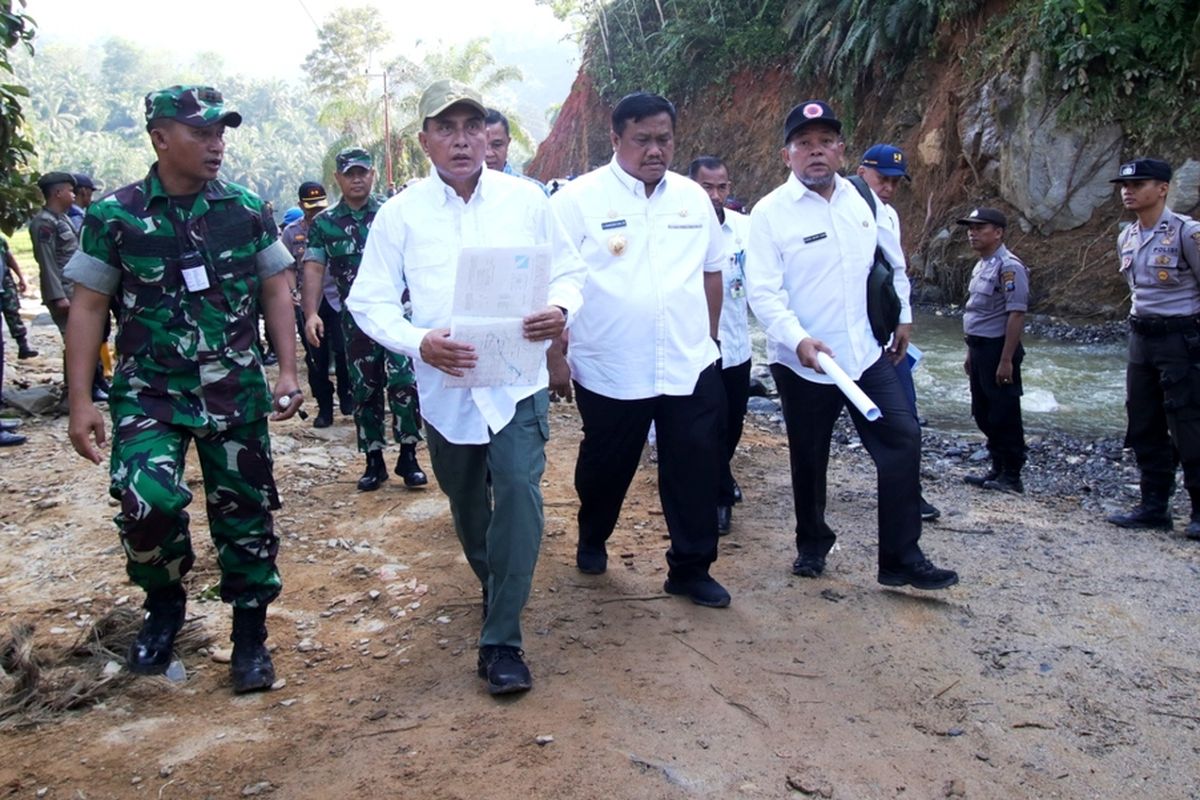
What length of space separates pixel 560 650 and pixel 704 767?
3.07 feet

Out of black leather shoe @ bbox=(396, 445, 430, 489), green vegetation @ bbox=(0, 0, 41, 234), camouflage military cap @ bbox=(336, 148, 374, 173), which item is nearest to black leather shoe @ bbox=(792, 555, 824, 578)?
black leather shoe @ bbox=(396, 445, 430, 489)

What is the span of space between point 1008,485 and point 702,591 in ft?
11.0

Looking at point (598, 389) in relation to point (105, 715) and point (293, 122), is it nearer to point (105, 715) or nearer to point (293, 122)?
point (105, 715)

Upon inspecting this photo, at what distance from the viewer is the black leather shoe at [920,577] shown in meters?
4.20

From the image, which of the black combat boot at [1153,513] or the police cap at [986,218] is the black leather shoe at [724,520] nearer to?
the black combat boot at [1153,513]

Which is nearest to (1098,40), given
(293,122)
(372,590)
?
(372,590)

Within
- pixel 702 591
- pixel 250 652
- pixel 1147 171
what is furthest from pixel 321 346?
pixel 1147 171

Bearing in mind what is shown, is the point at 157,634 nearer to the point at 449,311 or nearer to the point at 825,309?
the point at 449,311

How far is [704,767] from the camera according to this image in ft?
9.84

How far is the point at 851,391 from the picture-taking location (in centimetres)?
391

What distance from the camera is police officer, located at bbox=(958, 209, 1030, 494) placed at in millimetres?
6316

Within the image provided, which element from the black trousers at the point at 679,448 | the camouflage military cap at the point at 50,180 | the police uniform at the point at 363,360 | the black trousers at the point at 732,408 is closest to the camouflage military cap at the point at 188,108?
the black trousers at the point at 679,448

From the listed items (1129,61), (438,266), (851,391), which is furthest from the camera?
(1129,61)

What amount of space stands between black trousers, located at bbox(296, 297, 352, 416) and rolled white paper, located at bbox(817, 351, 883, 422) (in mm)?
4399
